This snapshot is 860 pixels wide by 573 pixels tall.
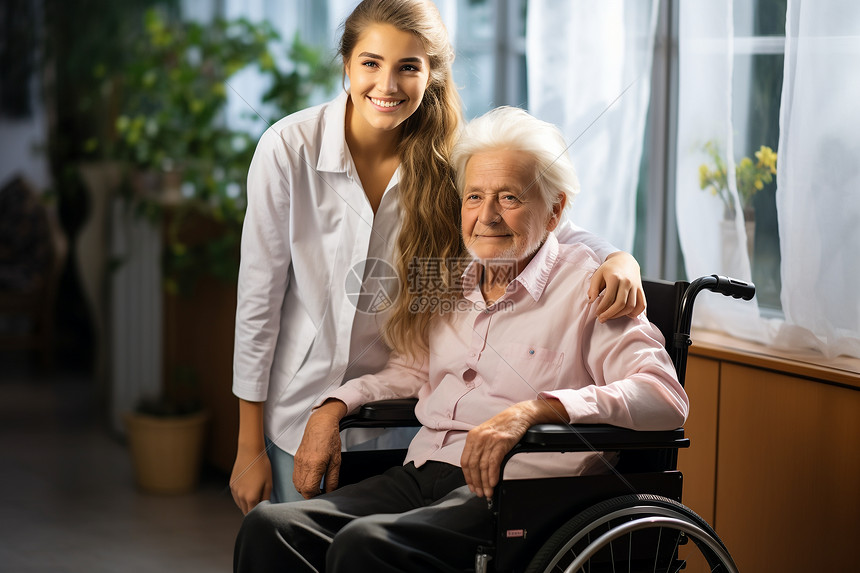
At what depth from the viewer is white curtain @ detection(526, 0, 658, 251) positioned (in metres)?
2.12

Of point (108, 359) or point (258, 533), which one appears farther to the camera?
point (108, 359)

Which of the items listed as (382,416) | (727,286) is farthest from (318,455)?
→ (727,286)

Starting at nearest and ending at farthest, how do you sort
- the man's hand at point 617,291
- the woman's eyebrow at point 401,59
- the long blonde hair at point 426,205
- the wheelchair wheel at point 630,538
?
the wheelchair wheel at point 630,538, the man's hand at point 617,291, the woman's eyebrow at point 401,59, the long blonde hair at point 426,205

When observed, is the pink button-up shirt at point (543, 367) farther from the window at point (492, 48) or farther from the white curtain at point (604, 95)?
the window at point (492, 48)

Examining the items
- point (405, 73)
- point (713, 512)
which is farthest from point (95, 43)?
point (713, 512)

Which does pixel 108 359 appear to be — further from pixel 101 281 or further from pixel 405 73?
pixel 405 73

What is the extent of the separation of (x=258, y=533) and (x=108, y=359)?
8.48 ft

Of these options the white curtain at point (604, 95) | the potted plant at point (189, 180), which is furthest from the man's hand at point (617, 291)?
the potted plant at point (189, 180)

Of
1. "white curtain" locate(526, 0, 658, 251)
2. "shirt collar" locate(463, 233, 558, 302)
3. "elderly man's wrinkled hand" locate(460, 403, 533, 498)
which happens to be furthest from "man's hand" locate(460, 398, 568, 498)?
"white curtain" locate(526, 0, 658, 251)

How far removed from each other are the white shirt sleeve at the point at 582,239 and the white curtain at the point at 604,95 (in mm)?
686

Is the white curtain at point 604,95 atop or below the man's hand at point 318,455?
atop

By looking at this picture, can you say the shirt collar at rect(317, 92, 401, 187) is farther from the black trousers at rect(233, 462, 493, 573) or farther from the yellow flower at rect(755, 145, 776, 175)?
the yellow flower at rect(755, 145, 776, 175)

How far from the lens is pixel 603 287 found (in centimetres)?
136

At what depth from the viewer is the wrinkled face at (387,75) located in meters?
1.40
